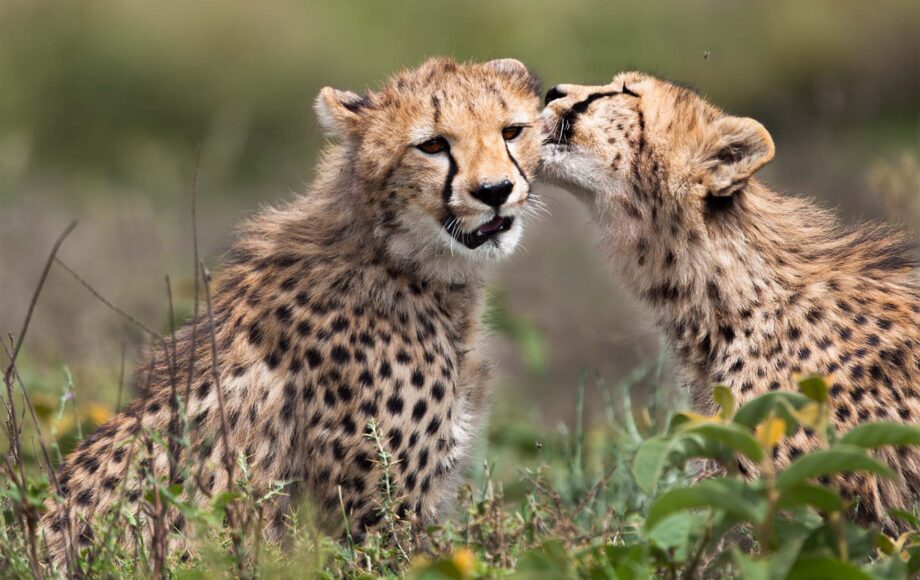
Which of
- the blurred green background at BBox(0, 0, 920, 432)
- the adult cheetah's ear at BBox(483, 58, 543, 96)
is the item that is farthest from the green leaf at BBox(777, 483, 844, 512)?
the blurred green background at BBox(0, 0, 920, 432)

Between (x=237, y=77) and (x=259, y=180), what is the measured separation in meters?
1.85

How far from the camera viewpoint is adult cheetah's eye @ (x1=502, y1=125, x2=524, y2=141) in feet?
11.3

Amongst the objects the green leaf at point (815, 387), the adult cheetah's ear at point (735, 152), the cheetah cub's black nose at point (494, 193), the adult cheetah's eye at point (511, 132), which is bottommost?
the green leaf at point (815, 387)

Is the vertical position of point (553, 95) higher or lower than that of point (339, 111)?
higher

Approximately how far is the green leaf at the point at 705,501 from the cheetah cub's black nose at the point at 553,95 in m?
1.57

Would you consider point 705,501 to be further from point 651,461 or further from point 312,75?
point 312,75

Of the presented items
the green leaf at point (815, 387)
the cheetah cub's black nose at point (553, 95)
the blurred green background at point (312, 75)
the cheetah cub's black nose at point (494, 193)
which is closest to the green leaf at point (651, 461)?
the green leaf at point (815, 387)

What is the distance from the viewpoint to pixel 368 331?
3.39 metres

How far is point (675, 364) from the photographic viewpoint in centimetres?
348

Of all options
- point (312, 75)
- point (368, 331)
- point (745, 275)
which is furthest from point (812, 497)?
point (312, 75)

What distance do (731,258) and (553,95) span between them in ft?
2.14

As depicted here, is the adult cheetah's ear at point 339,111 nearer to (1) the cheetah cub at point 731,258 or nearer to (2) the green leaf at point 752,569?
(1) the cheetah cub at point 731,258

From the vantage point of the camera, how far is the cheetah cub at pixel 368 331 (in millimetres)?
3270

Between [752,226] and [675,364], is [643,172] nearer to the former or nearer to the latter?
[752,226]
